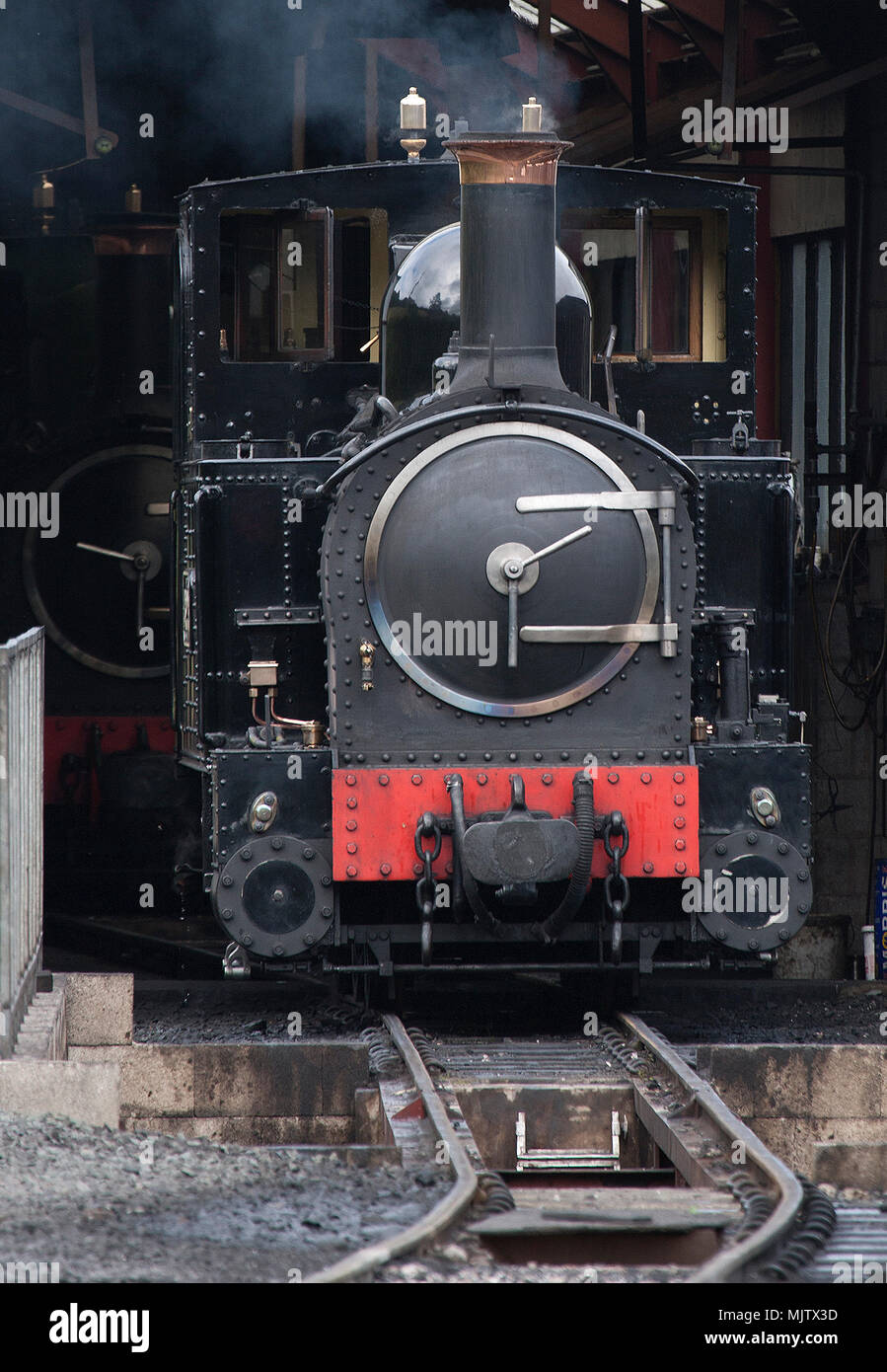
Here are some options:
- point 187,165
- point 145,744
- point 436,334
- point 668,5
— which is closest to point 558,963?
point 436,334

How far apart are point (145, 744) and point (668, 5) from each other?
4.96 m

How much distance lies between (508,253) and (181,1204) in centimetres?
330

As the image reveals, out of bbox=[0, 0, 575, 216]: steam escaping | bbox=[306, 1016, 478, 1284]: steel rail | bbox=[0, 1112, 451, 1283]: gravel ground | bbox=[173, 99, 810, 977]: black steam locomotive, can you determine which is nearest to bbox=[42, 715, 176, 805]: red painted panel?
bbox=[0, 0, 575, 216]: steam escaping

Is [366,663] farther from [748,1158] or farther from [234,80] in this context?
[234,80]

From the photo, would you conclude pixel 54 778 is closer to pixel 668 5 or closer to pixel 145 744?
pixel 145 744

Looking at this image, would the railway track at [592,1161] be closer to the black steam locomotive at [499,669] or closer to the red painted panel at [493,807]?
the black steam locomotive at [499,669]

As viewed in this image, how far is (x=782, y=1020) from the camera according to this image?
7441 millimetres

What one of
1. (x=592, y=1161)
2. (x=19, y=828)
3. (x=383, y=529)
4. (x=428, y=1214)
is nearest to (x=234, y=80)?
(x=383, y=529)

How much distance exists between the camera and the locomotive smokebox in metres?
6.21

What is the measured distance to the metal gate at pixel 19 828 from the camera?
16.9ft

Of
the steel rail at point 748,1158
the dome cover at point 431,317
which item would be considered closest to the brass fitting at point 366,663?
the dome cover at point 431,317

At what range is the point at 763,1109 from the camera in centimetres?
585

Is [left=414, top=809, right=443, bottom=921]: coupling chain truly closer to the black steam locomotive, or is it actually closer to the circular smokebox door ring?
the black steam locomotive

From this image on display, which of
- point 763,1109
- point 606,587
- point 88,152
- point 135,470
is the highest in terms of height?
point 88,152
